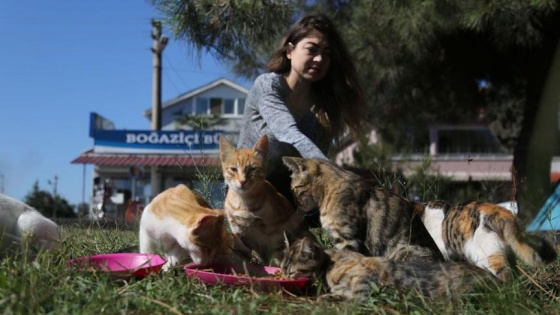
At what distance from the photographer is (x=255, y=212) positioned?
325 centimetres

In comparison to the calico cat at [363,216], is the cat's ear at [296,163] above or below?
above

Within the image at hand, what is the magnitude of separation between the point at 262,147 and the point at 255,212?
1.33 feet

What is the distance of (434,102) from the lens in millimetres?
11516

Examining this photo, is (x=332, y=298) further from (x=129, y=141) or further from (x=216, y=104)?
(x=216, y=104)

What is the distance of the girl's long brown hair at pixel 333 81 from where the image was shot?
4.01 m

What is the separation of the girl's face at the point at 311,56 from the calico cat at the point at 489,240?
1.30 metres

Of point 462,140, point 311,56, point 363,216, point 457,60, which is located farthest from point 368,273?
point 462,140

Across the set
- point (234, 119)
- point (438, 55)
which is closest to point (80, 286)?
point (438, 55)

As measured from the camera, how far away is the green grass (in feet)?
7.11

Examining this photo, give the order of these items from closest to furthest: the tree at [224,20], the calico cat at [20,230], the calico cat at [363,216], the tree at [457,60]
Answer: the calico cat at [20,230], the calico cat at [363,216], the tree at [224,20], the tree at [457,60]

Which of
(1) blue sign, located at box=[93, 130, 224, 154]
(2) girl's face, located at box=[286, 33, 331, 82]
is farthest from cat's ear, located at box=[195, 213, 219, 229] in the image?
(1) blue sign, located at box=[93, 130, 224, 154]

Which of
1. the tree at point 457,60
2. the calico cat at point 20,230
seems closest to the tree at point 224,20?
the tree at point 457,60

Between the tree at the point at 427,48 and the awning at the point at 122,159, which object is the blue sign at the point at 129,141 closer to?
the awning at the point at 122,159

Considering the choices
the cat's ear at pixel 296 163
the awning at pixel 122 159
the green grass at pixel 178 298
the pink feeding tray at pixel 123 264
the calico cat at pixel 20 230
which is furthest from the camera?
the awning at pixel 122 159
